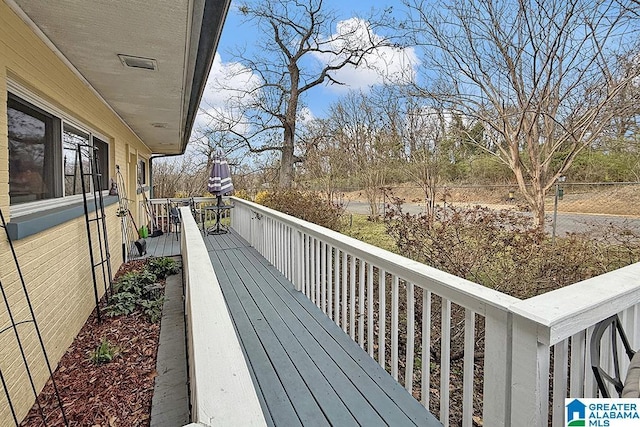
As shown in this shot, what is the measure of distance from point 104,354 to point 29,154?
70.2 inches

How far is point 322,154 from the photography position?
10875 mm

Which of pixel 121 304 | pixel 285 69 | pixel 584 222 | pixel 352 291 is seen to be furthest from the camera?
pixel 285 69

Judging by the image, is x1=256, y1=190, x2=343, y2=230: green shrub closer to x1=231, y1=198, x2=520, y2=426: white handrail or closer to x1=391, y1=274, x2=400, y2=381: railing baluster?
x1=231, y1=198, x2=520, y2=426: white handrail

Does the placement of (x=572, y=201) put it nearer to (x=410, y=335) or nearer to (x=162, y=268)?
(x=410, y=335)

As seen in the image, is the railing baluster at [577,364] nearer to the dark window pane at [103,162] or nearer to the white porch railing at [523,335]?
the white porch railing at [523,335]

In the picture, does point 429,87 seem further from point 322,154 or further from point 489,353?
point 489,353

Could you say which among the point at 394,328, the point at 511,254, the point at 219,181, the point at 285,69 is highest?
the point at 285,69

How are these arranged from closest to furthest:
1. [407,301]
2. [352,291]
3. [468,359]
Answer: [468,359] → [407,301] → [352,291]

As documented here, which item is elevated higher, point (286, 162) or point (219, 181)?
point (286, 162)

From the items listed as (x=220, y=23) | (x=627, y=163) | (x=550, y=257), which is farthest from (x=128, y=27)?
(x=627, y=163)

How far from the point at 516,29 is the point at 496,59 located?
19.3 inches

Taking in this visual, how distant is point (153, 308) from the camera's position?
4.11 m

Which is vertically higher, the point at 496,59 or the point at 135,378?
the point at 496,59

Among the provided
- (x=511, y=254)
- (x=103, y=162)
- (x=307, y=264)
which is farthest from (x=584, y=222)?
(x=103, y=162)
